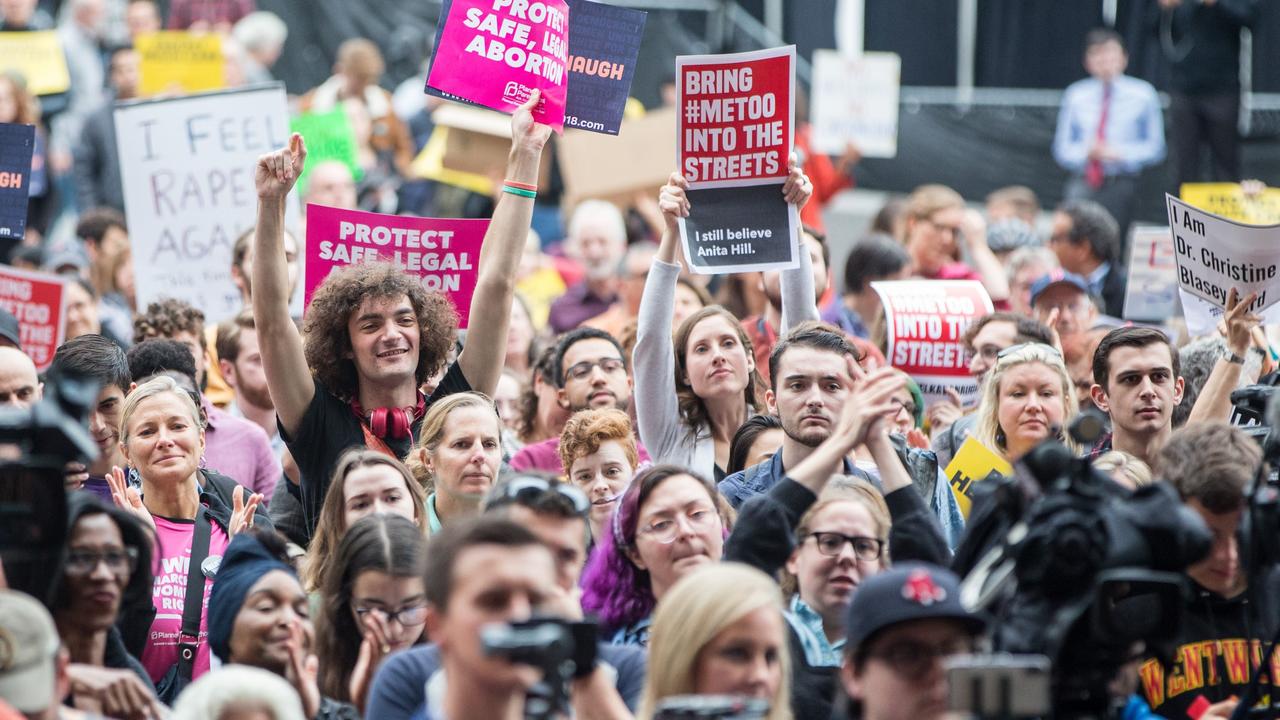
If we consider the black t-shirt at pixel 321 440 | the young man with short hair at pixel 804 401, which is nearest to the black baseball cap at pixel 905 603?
the young man with short hair at pixel 804 401

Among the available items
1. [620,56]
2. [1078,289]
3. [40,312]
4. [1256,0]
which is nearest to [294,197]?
[40,312]

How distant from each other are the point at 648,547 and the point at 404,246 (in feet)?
8.12

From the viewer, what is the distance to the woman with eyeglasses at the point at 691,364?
6766mm

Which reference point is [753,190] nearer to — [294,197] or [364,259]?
[364,259]

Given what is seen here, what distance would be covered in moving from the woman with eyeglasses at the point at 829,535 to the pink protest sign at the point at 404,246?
254 cm

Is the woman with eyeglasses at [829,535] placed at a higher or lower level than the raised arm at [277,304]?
lower

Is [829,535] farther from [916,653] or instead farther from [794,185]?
[794,185]

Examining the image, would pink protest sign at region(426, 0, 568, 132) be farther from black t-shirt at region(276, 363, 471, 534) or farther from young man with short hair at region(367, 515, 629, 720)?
young man with short hair at region(367, 515, 629, 720)

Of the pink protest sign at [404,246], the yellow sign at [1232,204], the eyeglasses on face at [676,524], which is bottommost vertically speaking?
the eyeglasses on face at [676,524]

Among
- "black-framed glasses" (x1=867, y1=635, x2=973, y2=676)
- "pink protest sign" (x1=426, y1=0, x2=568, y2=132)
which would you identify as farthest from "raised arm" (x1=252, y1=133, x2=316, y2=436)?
"black-framed glasses" (x1=867, y1=635, x2=973, y2=676)

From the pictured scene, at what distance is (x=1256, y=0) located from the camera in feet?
47.7

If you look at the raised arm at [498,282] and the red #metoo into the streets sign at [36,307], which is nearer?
the raised arm at [498,282]

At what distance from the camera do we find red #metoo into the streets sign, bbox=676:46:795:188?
708cm

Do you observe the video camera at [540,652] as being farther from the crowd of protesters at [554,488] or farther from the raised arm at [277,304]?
the raised arm at [277,304]
